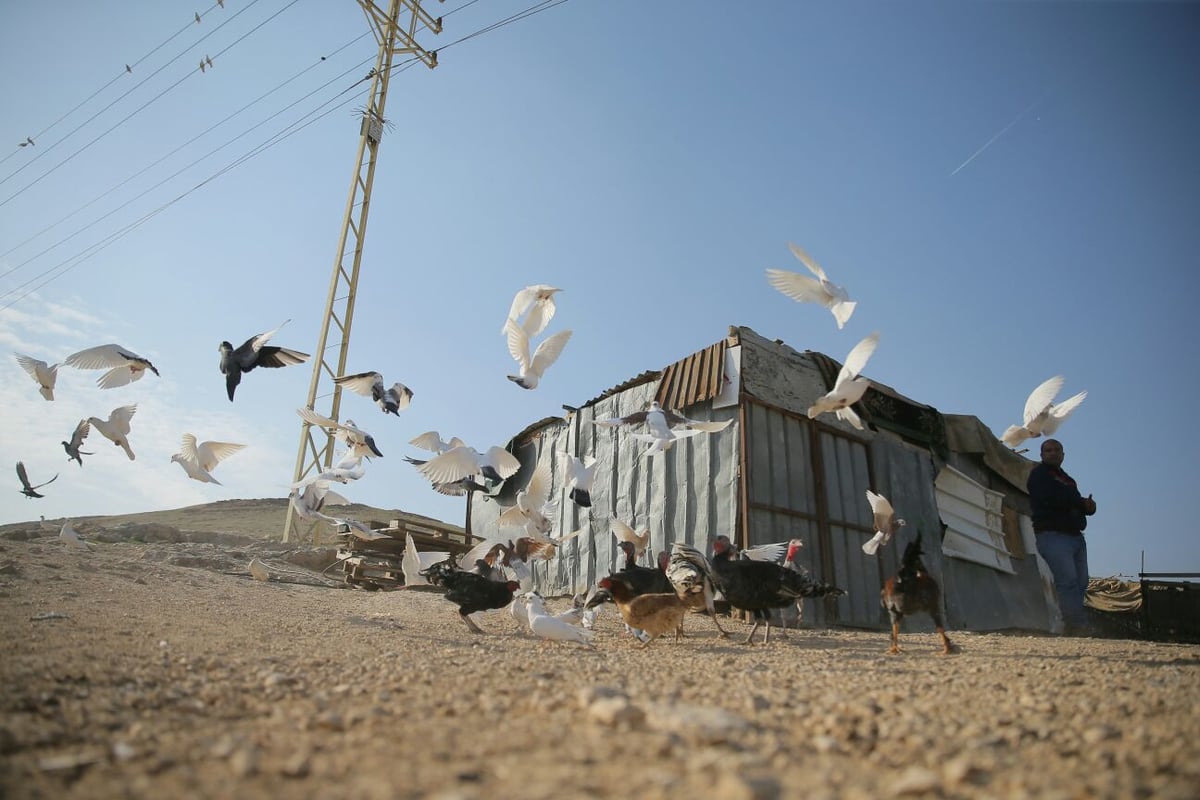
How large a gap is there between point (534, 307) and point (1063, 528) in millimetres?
5984

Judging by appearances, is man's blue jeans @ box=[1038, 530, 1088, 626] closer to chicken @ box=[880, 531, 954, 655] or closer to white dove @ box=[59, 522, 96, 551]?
chicken @ box=[880, 531, 954, 655]

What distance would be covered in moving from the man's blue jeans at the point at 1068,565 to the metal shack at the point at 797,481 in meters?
2.42

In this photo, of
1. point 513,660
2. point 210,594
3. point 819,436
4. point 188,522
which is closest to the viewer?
point 513,660

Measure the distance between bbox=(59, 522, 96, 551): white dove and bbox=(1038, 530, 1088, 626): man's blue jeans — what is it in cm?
1219

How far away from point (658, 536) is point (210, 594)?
5.26m

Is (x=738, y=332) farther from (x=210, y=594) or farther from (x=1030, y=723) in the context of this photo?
(x=210, y=594)

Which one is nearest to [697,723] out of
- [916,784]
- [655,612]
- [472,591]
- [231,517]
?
[916,784]

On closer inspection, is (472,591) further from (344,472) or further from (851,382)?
(851,382)

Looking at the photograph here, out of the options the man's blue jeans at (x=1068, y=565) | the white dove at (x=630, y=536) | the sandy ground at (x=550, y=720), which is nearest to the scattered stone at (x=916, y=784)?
the sandy ground at (x=550, y=720)

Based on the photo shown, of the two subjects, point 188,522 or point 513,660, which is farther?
point 188,522

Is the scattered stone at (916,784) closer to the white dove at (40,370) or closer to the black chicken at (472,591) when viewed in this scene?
the black chicken at (472,591)

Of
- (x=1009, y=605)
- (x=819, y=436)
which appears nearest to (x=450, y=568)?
(x=819, y=436)

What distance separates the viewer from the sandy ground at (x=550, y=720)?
1.58 meters

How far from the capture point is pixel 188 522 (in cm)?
2970
